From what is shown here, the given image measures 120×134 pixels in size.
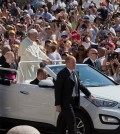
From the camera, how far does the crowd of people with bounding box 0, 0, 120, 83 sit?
12383mm

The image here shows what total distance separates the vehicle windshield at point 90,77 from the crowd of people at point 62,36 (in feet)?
2.09

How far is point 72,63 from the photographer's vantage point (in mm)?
9109

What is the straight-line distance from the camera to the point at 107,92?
10.2 metres

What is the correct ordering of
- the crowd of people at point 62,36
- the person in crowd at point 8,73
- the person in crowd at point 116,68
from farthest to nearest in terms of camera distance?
1. the person in crowd at point 116,68
2. the crowd of people at point 62,36
3. the person in crowd at point 8,73

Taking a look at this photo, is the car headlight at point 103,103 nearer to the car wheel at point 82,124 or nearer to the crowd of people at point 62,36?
Answer: the car wheel at point 82,124

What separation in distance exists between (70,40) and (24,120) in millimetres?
7229

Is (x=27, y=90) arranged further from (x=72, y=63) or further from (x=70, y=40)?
(x=70, y=40)

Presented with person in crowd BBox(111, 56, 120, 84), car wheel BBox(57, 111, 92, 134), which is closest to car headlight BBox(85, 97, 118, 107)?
car wheel BBox(57, 111, 92, 134)

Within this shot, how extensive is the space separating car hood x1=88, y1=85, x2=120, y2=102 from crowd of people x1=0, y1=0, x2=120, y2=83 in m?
1.39

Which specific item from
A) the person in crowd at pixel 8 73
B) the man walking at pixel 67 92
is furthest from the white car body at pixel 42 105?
the man walking at pixel 67 92

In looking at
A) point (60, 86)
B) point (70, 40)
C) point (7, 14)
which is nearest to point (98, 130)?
point (60, 86)

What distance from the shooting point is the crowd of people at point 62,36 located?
12383 millimetres

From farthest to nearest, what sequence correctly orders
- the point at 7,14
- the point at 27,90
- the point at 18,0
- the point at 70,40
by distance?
the point at 18,0 < the point at 7,14 < the point at 70,40 < the point at 27,90

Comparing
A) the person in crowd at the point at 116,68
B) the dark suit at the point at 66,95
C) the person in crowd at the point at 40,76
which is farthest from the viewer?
the person in crowd at the point at 116,68
